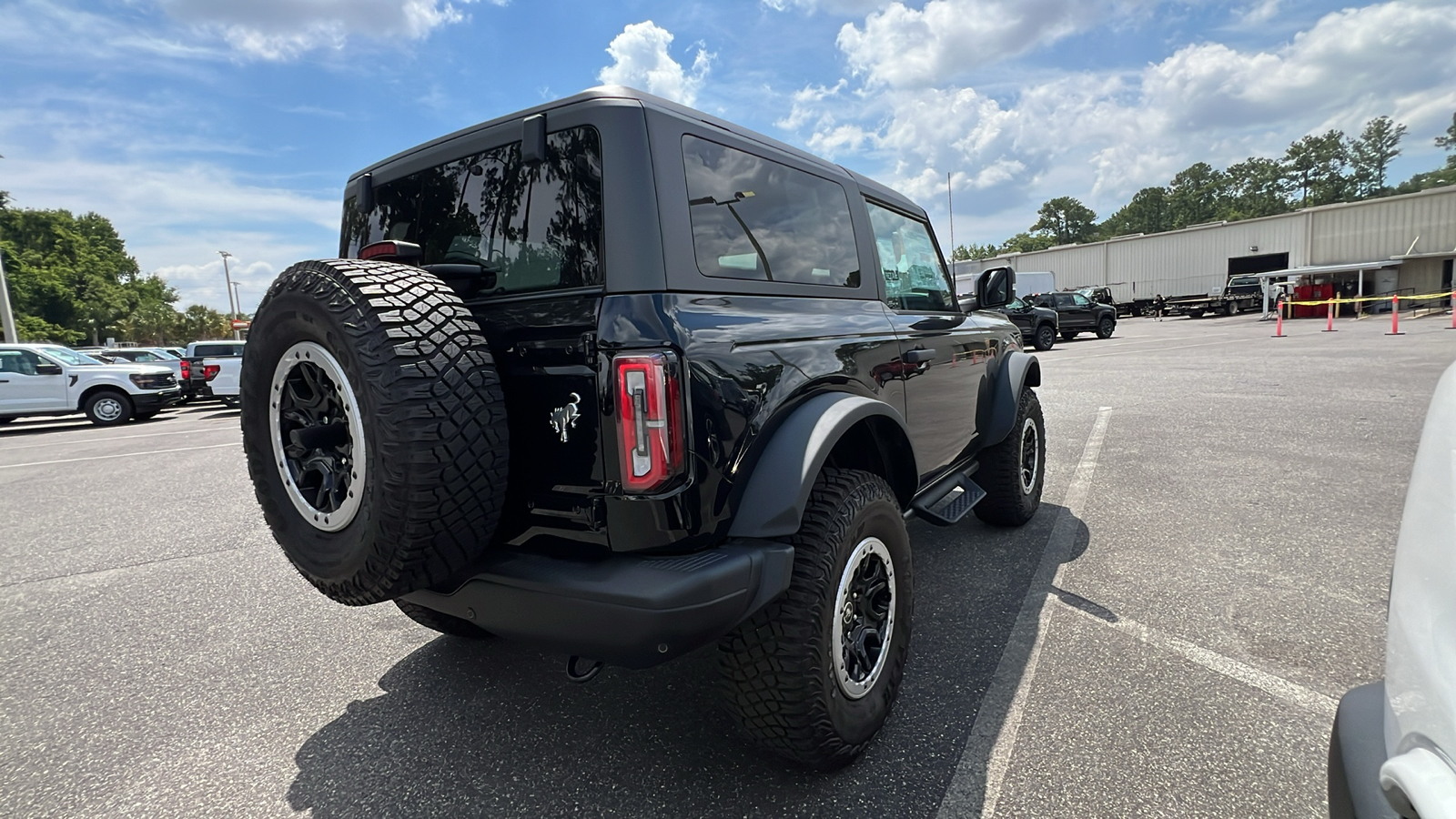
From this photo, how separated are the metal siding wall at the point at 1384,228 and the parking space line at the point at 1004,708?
46.1 meters

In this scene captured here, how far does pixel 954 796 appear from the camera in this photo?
6.48 ft

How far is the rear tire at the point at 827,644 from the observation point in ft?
6.31

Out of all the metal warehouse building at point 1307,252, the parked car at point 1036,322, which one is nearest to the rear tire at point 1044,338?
the parked car at point 1036,322

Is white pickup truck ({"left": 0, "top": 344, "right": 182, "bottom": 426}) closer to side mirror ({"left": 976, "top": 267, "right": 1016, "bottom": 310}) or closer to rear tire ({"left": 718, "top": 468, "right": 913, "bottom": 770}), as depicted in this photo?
side mirror ({"left": 976, "top": 267, "right": 1016, "bottom": 310})

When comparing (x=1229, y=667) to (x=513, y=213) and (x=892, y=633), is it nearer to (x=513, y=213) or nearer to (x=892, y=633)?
(x=892, y=633)

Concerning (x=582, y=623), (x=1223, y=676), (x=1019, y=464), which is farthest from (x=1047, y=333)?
(x=582, y=623)

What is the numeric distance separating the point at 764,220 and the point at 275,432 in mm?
1714

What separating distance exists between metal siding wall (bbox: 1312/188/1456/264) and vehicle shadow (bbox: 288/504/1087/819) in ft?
155

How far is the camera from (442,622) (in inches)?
113

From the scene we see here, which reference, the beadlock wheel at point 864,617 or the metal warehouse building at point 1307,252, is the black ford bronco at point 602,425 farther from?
the metal warehouse building at point 1307,252

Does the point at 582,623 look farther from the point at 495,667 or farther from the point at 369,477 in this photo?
the point at 495,667

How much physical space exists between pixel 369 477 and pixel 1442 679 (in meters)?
2.05

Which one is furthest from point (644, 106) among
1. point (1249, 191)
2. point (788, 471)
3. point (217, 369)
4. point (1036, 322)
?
point (1249, 191)

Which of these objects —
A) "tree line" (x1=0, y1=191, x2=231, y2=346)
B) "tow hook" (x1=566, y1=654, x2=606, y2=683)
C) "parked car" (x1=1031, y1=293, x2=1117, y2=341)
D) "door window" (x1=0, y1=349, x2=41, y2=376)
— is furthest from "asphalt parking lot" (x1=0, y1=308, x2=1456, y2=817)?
"tree line" (x1=0, y1=191, x2=231, y2=346)
